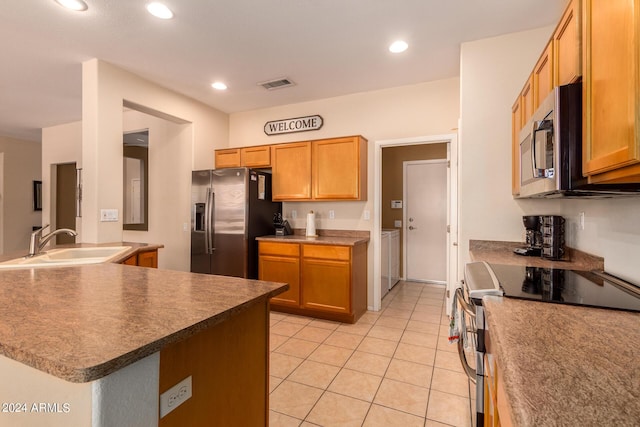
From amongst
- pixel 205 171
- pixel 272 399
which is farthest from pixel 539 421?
pixel 205 171

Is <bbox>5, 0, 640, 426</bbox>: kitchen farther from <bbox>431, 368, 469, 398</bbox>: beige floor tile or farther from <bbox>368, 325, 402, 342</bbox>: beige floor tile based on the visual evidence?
<bbox>431, 368, 469, 398</bbox>: beige floor tile

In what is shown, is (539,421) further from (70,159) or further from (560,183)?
(70,159)

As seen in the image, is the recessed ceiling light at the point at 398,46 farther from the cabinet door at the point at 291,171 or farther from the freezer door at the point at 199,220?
the freezer door at the point at 199,220

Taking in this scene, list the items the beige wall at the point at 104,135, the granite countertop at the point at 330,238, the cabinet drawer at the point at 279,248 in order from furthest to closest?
the cabinet drawer at the point at 279,248 < the granite countertop at the point at 330,238 < the beige wall at the point at 104,135

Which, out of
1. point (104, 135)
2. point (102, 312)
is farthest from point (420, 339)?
point (104, 135)

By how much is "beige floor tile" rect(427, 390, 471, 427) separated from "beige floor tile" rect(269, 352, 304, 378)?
102cm

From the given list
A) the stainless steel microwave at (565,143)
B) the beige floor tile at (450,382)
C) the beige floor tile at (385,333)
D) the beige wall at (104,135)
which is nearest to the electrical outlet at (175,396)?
the stainless steel microwave at (565,143)

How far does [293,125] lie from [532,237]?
301 cm

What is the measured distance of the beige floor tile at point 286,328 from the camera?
3.00 meters

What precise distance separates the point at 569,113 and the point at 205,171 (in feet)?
11.8

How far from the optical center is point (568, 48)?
136 cm

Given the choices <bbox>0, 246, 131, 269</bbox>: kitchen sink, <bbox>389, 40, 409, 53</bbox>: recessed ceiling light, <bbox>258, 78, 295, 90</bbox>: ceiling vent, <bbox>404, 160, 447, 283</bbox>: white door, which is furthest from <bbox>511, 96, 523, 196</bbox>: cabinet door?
<bbox>0, 246, 131, 269</bbox>: kitchen sink

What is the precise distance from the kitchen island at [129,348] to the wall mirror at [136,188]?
3.30 meters

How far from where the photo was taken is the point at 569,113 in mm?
1158
